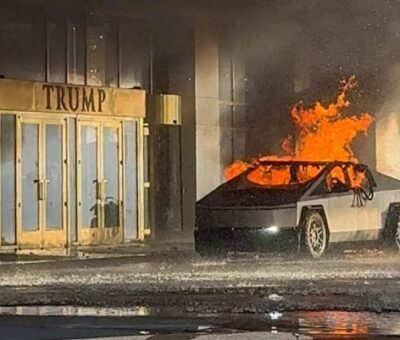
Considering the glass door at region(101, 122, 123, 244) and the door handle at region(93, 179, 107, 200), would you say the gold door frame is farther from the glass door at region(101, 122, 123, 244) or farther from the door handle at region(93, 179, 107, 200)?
the door handle at region(93, 179, 107, 200)

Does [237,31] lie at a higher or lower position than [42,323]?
higher

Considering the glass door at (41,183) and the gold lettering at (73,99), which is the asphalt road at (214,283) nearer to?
the glass door at (41,183)

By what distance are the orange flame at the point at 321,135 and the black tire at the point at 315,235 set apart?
99cm

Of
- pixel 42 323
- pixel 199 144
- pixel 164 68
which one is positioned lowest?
pixel 42 323

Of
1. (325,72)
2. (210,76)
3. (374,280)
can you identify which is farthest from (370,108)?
(374,280)

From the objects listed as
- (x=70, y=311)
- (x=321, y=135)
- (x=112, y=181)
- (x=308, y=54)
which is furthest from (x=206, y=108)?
(x=70, y=311)

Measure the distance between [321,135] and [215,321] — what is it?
48.8 feet

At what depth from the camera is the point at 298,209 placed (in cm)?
1764

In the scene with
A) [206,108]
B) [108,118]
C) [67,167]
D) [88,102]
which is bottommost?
[67,167]

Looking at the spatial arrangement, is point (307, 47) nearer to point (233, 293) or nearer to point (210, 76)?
point (210, 76)

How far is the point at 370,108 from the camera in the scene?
3092cm

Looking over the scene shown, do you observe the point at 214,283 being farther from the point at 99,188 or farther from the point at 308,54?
the point at 308,54

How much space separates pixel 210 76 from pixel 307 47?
2447 millimetres

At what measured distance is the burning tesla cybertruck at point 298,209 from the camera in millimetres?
17578
